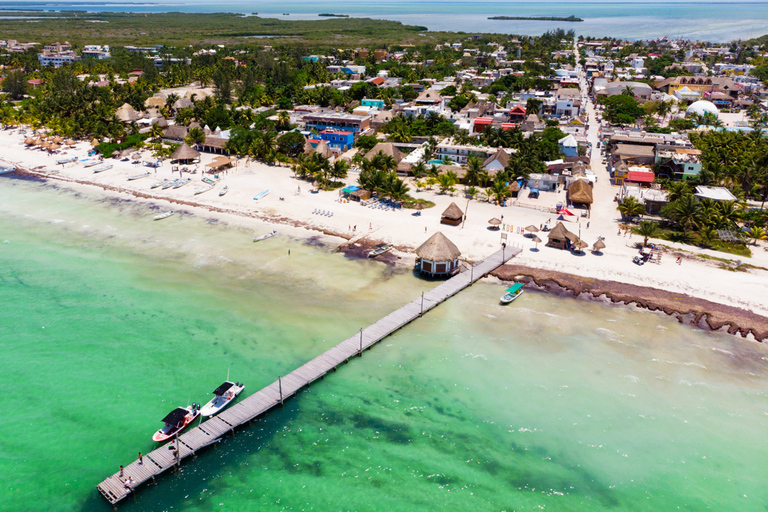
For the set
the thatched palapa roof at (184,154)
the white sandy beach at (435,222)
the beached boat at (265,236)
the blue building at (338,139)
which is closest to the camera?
the white sandy beach at (435,222)

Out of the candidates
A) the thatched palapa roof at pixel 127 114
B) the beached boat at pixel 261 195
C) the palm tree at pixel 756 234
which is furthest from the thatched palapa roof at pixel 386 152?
the thatched palapa roof at pixel 127 114

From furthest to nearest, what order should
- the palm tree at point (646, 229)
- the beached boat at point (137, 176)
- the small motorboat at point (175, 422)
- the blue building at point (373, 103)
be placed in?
the blue building at point (373, 103)
the beached boat at point (137, 176)
the palm tree at point (646, 229)
the small motorboat at point (175, 422)

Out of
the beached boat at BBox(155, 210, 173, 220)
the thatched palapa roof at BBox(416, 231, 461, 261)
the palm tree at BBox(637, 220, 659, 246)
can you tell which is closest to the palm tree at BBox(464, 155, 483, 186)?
the palm tree at BBox(637, 220, 659, 246)

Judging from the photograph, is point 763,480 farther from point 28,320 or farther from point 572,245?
point 28,320

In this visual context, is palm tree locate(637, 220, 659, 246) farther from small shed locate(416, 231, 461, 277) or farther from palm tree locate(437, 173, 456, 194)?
palm tree locate(437, 173, 456, 194)

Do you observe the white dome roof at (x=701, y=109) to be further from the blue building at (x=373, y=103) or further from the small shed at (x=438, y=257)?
the small shed at (x=438, y=257)

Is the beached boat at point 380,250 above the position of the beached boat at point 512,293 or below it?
above

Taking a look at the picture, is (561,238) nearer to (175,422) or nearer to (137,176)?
(175,422)
